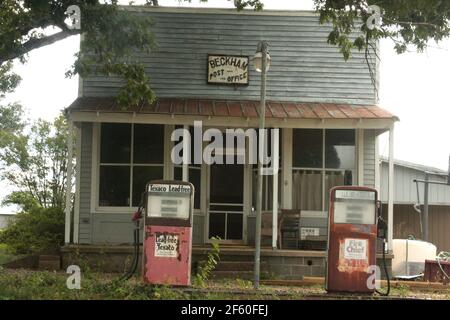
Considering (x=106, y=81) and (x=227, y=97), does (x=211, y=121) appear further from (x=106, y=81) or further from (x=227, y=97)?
(x=106, y=81)

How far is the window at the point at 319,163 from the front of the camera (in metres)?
15.0

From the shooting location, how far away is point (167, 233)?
930cm

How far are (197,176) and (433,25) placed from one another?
607cm

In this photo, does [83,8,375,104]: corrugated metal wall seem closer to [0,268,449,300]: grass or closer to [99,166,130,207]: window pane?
[99,166,130,207]: window pane

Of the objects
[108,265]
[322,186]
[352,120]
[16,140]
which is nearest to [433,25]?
[352,120]

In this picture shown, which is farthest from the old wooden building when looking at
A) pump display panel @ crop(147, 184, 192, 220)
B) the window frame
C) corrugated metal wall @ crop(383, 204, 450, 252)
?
corrugated metal wall @ crop(383, 204, 450, 252)

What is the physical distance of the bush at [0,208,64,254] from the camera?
15.0m

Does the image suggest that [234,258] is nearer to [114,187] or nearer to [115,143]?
[114,187]

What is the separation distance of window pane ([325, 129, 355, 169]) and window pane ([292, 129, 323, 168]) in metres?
0.19

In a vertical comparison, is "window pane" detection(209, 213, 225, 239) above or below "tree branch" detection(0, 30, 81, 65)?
below

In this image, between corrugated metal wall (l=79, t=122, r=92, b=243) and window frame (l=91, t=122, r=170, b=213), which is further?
window frame (l=91, t=122, r=170, b=213)

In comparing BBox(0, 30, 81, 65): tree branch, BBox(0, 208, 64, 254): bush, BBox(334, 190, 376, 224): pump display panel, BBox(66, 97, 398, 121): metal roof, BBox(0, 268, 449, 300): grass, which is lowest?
BBox(0, 268, 449, 300): grass

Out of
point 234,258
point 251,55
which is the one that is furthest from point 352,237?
point 251,55

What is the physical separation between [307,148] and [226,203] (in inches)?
87.8
